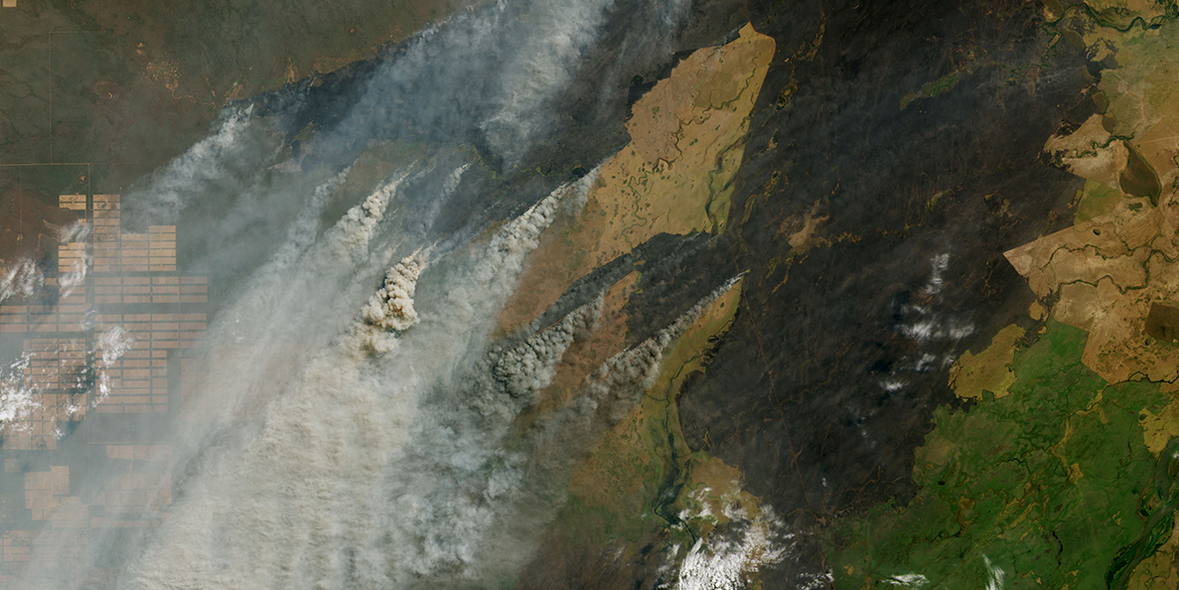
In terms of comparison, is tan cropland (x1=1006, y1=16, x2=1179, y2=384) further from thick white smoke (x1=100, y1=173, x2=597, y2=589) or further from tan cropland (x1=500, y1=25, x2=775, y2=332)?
thick white smoke (x1=100, y1=173, x2=597, y2=589)

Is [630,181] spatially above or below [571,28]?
below

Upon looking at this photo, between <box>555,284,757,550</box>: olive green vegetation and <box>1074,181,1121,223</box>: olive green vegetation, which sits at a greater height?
<box>1074,181,1121,223</box>: olive green vegetation

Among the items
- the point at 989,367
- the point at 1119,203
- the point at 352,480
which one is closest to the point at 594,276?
the point at 352,480

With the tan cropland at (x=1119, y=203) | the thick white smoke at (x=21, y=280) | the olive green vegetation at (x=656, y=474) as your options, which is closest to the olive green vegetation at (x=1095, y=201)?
the tan cropland at (x=1119, y=203)

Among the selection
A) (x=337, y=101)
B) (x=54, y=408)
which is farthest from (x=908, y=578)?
(x=54, y=408)

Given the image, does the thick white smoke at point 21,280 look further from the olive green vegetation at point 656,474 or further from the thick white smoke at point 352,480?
the olive green vegetation at point 656,474

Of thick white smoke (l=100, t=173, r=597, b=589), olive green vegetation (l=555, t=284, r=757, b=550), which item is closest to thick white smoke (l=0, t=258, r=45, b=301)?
thick white smoke (l=100, t=173, r=597, b=589)

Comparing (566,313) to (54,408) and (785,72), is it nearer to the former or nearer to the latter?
(785,72)
